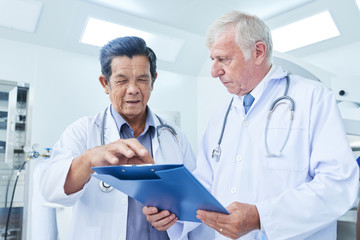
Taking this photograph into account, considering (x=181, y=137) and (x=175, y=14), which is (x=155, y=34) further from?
(x=181, y=137)

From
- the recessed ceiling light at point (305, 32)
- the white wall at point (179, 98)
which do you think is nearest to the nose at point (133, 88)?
the white wall at point (179, 98)

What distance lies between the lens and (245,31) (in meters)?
1.18

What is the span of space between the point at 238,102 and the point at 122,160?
500 millimetres

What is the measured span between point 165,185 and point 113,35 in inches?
103

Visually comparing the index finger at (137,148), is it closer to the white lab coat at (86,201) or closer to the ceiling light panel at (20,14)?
the white lab coat at (86,201)

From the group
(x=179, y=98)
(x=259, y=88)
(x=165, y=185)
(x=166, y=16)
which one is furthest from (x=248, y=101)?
(x=179, y=98)

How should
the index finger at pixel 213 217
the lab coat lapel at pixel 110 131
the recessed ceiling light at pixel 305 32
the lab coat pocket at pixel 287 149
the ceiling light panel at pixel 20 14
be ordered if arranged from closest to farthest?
the index finger at pixel 213 217 < the lab coat pocket at pixel 287 149 < the lab coat lapel at pixel 110 131 < the ceiling light panel at pixel 20 14 < the recessed ceiling light at pixel 305 32

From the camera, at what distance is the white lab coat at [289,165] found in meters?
0.92

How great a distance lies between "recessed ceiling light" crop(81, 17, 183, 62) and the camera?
10.0 ft

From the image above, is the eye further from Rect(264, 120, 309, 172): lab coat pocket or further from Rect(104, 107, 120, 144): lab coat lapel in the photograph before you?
Rect(264, 120, 309, 172): lab coat pocket

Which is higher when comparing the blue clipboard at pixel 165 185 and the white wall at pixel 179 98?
the white wall at pixel 179 98

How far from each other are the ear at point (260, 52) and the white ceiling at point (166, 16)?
5.80 feet

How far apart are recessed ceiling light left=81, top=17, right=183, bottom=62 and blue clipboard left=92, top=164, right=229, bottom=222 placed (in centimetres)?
240

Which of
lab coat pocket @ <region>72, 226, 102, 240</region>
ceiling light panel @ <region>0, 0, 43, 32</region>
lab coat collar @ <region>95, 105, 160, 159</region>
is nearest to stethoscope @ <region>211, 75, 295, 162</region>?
lab coat collar @ <region>95, 105, 160, 159</region>
